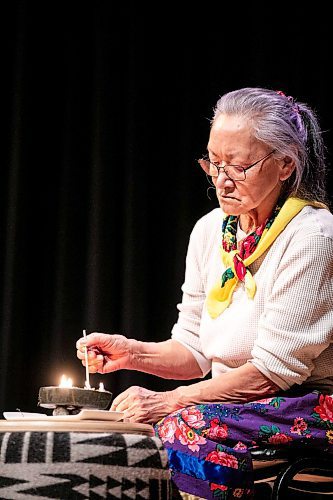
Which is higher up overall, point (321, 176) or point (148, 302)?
point (321, 176)

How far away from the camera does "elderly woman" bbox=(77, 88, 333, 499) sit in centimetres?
159

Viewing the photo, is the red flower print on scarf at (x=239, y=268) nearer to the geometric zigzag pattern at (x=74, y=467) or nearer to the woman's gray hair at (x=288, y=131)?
the woman's gray hair at (x=288, y=131)

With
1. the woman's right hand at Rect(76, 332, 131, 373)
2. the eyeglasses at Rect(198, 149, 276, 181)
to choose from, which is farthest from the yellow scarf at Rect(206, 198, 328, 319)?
the woman's right hand at Rect(76, 332, 131, 373)

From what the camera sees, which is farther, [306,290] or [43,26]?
[43,26]

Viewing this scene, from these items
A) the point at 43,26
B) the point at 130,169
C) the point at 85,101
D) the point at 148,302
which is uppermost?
the point at 43,26

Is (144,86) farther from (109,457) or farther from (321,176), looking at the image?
(109,457)

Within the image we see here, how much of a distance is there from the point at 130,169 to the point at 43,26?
0.59 metres

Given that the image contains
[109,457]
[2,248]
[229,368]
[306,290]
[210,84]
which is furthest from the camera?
[210,84]

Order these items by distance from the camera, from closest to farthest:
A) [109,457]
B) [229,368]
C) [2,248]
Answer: [109,457] < [229,368] < [2,248]

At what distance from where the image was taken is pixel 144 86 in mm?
2893

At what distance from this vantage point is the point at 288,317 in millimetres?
1705

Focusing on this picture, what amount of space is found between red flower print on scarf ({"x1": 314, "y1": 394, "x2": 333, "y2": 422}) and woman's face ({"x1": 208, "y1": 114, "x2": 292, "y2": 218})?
18.1 inches

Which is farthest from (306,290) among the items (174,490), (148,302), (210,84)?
(210,84)

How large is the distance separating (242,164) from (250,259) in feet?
0.70
